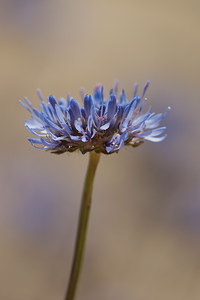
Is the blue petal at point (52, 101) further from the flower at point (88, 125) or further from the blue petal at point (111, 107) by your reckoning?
the blue petal at point (111, 107)

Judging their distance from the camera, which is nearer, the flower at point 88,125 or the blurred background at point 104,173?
the flower at point 88,125

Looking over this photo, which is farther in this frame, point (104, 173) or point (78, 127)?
point (104, 173)

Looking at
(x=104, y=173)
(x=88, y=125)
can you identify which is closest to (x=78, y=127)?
(x=88, y=125)

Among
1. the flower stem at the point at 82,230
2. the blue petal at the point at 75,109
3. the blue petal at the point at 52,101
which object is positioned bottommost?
the flower stem at the point at 82,230

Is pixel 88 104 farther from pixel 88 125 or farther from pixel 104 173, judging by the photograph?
pixel 104 173

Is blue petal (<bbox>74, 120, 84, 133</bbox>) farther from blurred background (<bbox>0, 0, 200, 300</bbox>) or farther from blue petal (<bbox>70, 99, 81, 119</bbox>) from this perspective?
blurred background (<bbox>0, 0, 200, 300</bbox>)

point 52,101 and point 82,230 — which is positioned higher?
point 52,101

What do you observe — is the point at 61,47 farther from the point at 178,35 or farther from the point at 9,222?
the point at 9,222

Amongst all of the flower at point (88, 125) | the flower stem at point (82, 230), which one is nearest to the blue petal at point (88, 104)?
the flower at point (88, 125)
